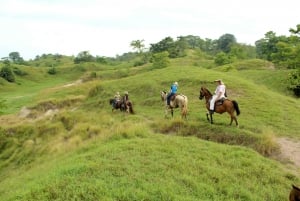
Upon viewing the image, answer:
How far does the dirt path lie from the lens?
14.7m

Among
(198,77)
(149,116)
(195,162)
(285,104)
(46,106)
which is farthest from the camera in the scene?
(46,106)

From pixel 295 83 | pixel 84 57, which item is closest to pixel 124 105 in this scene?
pixel 295 83

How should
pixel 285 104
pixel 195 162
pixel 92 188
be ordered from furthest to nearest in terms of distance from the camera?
pixel 285 104 → pixel 195 162 → pixel 92 188

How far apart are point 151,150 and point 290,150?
5817mm

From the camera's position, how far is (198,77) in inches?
1147

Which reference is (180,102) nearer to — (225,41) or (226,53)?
(226,53)

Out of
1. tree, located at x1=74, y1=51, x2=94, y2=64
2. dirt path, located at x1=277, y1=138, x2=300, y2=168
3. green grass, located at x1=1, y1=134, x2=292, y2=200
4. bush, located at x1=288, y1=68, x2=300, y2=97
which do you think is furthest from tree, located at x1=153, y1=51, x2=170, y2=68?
tree, located at x1=74, y1=51, x2=94, y2=64

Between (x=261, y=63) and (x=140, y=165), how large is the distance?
117 feet

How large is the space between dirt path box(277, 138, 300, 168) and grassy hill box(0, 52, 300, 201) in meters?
0.38

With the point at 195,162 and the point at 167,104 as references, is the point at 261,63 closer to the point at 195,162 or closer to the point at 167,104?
the point at 167,104

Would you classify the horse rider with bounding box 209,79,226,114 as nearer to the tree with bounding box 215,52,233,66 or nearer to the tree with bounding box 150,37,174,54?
the tree with bounding box 215,52,233,66

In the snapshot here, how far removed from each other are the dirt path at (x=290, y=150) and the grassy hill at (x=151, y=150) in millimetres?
379

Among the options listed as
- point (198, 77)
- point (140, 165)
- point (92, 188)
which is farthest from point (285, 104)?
point (92, 188)

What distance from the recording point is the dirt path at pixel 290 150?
14672mm
